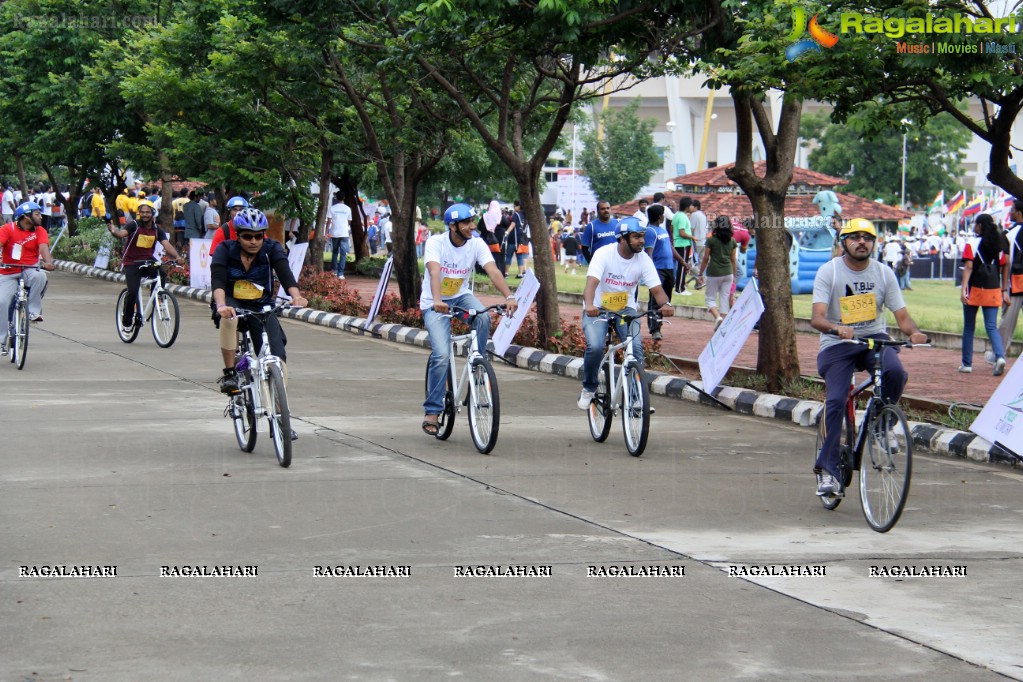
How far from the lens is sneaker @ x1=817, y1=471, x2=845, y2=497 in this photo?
872cm

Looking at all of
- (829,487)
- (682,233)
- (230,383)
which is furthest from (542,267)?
(829,487)

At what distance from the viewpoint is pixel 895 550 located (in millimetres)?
7754

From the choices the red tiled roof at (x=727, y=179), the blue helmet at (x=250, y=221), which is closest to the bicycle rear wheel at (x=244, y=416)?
the blue helmet at (x=250, y=221)

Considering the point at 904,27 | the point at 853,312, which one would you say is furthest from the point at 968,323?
the point at 853,312

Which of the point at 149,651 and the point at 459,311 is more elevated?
the point at 459,311

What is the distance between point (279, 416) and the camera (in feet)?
32.7

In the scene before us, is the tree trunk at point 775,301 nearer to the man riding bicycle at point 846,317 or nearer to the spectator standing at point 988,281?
the spectator standing at point 988,281

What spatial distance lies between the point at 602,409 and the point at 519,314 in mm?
6033

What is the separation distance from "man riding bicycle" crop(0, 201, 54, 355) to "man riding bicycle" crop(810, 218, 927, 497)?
9869 millimetres

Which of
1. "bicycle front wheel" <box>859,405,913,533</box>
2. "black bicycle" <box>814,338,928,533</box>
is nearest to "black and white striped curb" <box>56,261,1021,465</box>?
"black bicycle" <box>814,338,928,533</box>

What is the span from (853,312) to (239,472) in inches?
160

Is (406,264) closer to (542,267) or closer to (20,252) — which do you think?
(542,267)

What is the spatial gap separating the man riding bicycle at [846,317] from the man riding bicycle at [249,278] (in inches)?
149

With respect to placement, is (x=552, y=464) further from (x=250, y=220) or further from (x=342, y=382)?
(x=342, y=382)
